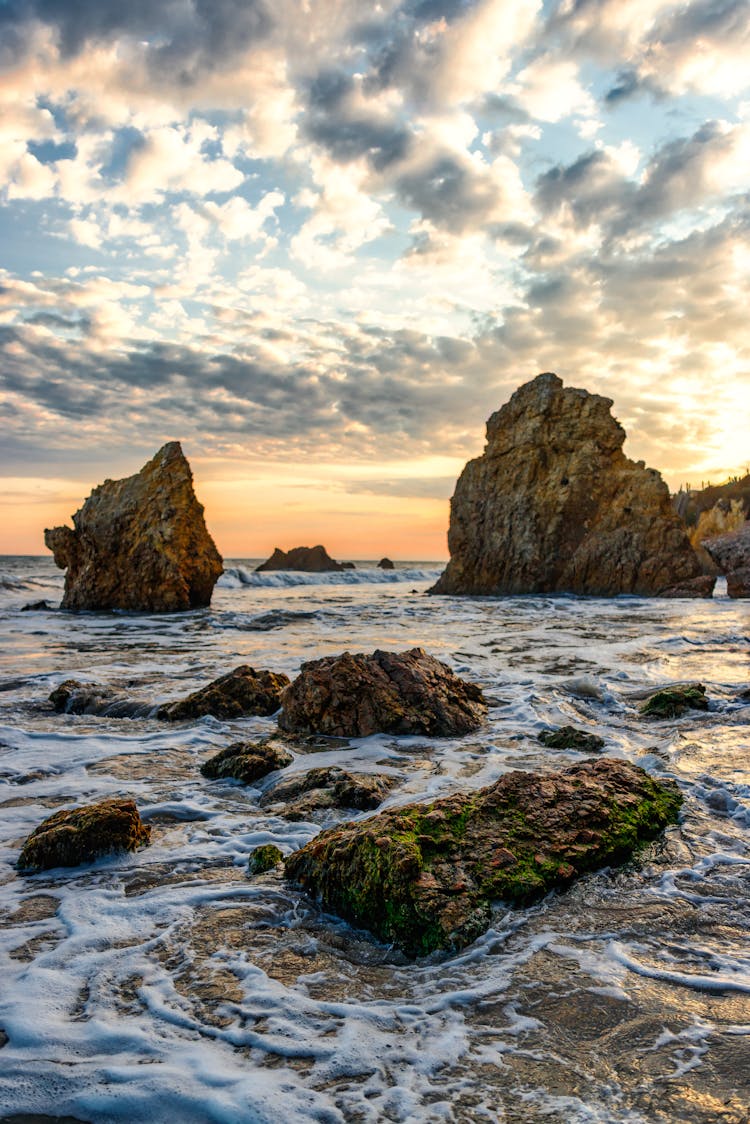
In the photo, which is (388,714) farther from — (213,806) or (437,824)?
(437,824)

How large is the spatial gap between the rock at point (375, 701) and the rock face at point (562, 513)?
928 inches

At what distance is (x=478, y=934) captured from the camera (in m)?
2.91

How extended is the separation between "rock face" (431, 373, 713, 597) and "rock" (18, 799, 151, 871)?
2730 centimetres

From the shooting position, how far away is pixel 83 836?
3814 mm

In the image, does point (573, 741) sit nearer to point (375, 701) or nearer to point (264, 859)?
point (375, 701)

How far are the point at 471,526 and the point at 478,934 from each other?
33.4 m

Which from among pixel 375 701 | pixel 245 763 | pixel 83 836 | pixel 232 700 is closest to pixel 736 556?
pixel 375 701

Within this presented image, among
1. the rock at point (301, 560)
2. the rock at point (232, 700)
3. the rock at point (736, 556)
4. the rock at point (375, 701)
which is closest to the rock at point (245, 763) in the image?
the rock at point (375, 701)

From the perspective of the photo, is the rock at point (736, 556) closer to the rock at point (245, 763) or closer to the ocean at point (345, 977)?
the ocean at point (345, 977)

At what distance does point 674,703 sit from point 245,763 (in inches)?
183

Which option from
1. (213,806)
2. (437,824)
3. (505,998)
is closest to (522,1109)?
(505,998)

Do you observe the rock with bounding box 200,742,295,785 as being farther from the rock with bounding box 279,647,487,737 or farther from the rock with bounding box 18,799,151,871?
the rock with bounding box 18,799,151,871

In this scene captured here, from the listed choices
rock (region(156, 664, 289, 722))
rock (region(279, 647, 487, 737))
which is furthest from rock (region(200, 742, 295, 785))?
rock (region(156, 664, 289, 722))

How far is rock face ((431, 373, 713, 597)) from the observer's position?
1147 inches
